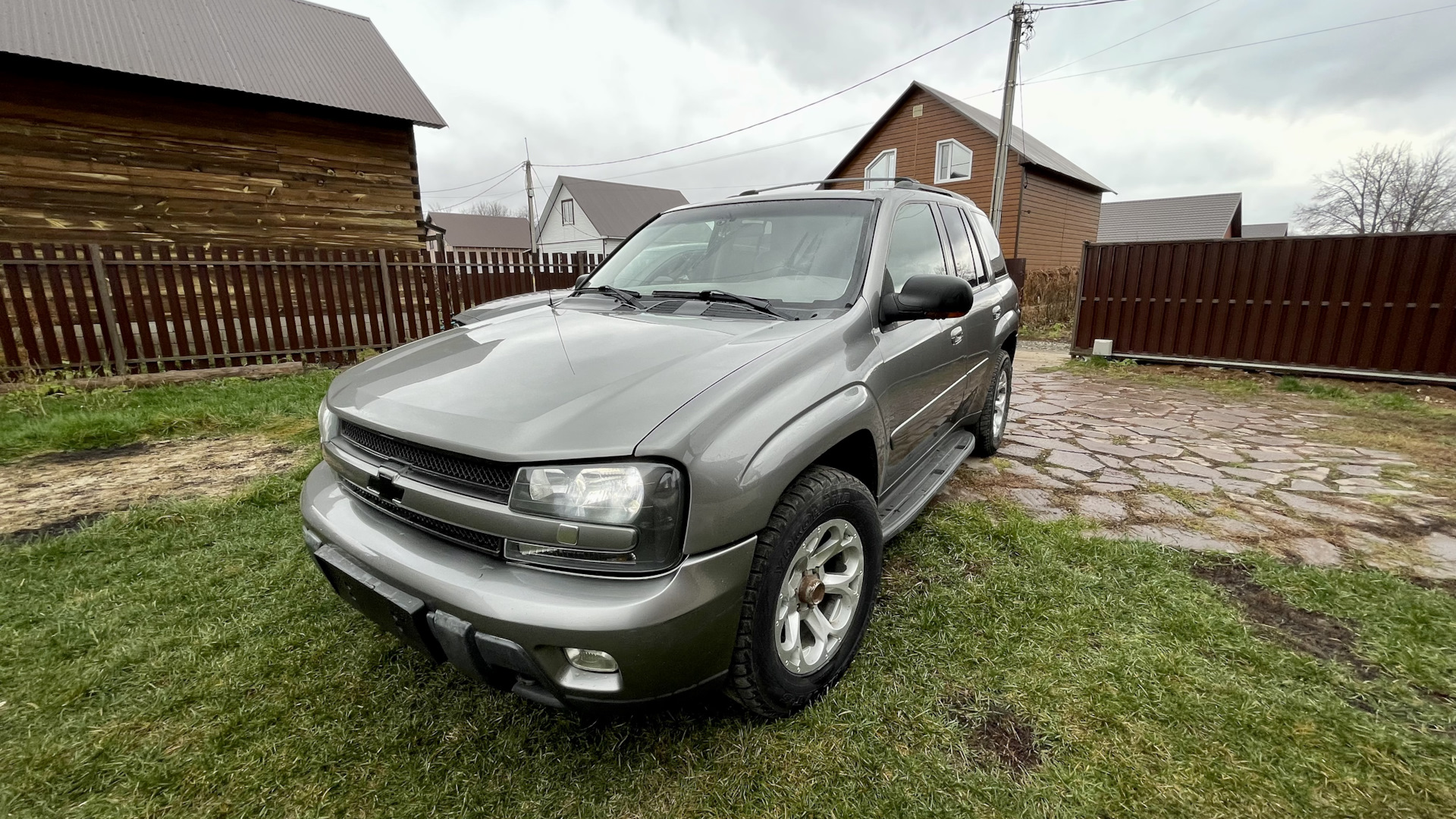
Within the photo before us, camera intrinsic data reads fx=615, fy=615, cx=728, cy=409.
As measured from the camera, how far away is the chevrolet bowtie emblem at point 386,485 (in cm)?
175

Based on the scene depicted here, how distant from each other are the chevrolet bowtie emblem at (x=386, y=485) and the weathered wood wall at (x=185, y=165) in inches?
438

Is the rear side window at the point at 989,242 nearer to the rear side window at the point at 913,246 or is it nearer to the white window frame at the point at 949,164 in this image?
the rear side window at the point at 913,246

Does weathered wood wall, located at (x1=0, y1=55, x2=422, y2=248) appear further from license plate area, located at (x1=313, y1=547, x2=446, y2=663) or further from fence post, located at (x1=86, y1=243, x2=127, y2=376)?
license plate area, located at (x1=313, y1=547, x2=446, y2=663)

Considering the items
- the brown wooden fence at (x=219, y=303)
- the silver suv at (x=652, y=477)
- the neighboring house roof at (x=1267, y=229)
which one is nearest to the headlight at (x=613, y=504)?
the silver suv at (x=652, y=477)

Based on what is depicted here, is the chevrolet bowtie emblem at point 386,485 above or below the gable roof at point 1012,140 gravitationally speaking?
below

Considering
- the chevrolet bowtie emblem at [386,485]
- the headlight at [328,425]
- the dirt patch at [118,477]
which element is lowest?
the dirt patch at [118,477]

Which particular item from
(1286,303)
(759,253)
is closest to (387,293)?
(759,253)

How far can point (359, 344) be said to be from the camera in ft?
25.9

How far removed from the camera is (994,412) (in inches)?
171

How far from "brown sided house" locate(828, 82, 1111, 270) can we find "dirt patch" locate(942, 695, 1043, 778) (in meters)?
21.3

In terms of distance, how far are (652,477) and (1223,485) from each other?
13.7 feet

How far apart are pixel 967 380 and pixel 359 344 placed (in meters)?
7.55

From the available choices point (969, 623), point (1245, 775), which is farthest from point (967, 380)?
point (1245, 775)

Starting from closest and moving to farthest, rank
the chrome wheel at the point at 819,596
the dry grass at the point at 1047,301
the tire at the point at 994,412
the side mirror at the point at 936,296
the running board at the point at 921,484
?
1. the chrome wheel at the point at 819,596
2. the side mirror at the point at 936,296
3. the running board at the point at 921,484
4. the tire at the point at 994,412
5. the dry grass at the point at 1047,301
